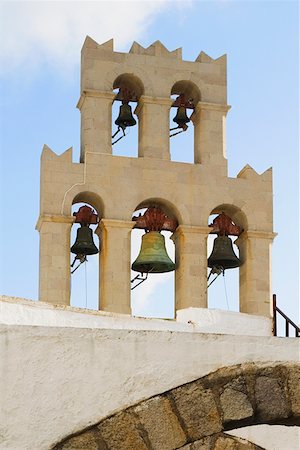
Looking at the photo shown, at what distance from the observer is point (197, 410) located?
7.40 meters

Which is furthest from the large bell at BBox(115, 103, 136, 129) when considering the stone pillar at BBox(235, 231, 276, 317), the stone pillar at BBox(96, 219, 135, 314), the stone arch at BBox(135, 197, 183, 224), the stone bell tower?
the stone pillar at BBox(235, 231, 276, 317)

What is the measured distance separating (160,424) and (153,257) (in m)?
6.79

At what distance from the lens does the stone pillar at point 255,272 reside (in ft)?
47.2

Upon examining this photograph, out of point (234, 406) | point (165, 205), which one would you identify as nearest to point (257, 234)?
point (165, 205)

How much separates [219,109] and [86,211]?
84.7 inches

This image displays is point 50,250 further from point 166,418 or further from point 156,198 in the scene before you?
point 166,418

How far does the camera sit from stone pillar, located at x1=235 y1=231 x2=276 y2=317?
14374mm

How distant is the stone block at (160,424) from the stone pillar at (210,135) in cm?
776

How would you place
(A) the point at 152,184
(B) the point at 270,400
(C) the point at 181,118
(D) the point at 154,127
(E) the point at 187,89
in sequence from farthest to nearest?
(C) the point at 181,118 → (E) the point at 187,89 → (D) the point at 154,127 → (A) the point at 152,184 → (B) the point at 270,400

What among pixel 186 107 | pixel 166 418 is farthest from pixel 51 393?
pixel 186 107

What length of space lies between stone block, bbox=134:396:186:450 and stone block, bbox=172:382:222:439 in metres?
0.06

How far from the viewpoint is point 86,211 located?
14.4 metres

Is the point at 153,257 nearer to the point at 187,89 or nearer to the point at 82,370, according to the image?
the point at 187,89

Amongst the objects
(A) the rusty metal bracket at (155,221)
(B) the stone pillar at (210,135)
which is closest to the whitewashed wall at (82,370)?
(A) the rusty metal bracket at (155,221)
